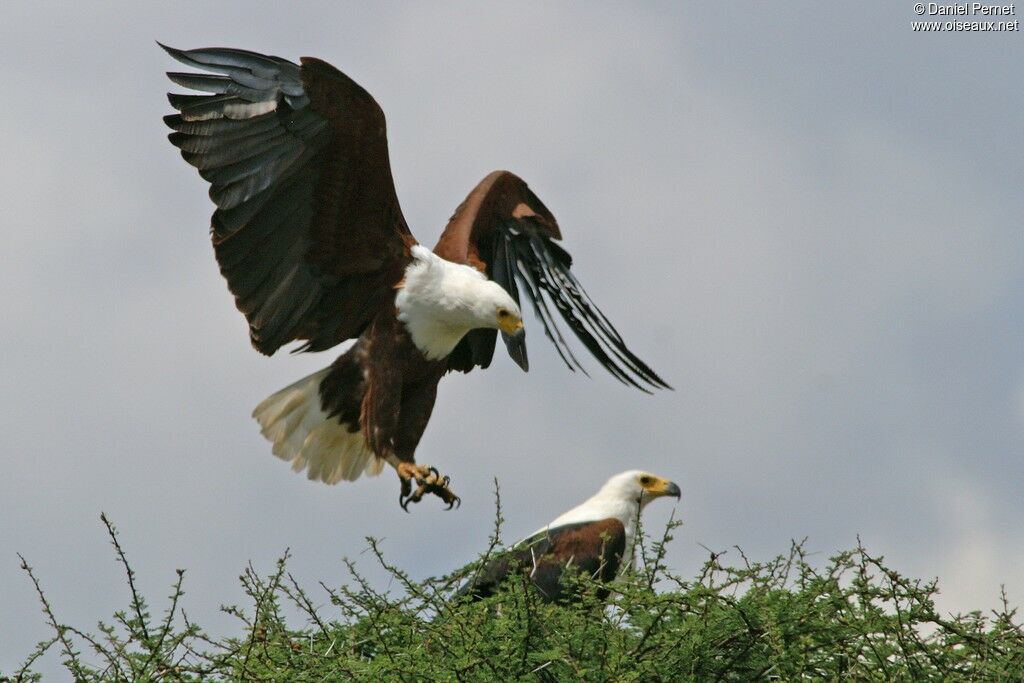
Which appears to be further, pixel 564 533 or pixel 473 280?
pixel 564 533

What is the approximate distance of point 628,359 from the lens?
6.91m

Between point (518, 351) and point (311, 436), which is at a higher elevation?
point (518, 351)

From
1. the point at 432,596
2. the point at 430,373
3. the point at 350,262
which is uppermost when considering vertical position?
the point at 350,262

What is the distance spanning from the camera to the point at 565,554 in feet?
22.2

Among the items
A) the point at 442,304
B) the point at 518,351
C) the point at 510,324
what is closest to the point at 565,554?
the point at 518,351

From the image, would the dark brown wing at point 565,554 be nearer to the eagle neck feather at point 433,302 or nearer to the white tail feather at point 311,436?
the white tail feather at point 311,436

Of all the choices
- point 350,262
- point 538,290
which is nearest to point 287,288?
point 350,262

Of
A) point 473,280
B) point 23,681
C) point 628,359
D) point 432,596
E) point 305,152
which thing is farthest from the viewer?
point 628,359

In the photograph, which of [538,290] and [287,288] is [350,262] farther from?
[538,290]

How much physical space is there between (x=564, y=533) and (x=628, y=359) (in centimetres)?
84

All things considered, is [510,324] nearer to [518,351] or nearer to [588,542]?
[518,351]

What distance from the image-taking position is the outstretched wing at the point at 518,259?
22.7 ft

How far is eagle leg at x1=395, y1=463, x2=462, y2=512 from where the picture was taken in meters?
6.13

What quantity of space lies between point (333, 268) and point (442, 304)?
484mm
